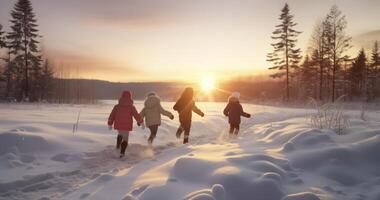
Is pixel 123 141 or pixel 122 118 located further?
pixel 122 118

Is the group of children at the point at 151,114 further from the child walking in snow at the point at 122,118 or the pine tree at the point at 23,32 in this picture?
the pine tree at the point at 23,32

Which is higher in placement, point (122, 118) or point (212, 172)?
point (122, 118)

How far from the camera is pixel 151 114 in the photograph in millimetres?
9578

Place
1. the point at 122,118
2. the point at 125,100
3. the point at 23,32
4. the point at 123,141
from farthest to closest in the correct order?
1. the point at 23,32
2. the point at 125,100
3. the point at 122,118
4. the point at 123,141

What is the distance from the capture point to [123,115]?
26.8 feet

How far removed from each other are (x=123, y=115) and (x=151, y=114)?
154cm

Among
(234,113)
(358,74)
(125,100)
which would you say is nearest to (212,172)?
(125,100)

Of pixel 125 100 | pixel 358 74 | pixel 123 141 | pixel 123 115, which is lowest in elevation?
pixel 123 141

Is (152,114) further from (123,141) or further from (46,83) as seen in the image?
(46,83)

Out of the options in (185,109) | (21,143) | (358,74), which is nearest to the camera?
(21,143)

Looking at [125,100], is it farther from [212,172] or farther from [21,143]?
[212,172]

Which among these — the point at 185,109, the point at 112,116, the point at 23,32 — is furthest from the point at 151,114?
the point at 23,32

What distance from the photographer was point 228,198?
148 inches

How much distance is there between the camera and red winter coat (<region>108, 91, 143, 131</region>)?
Answer: 26.4 ft
